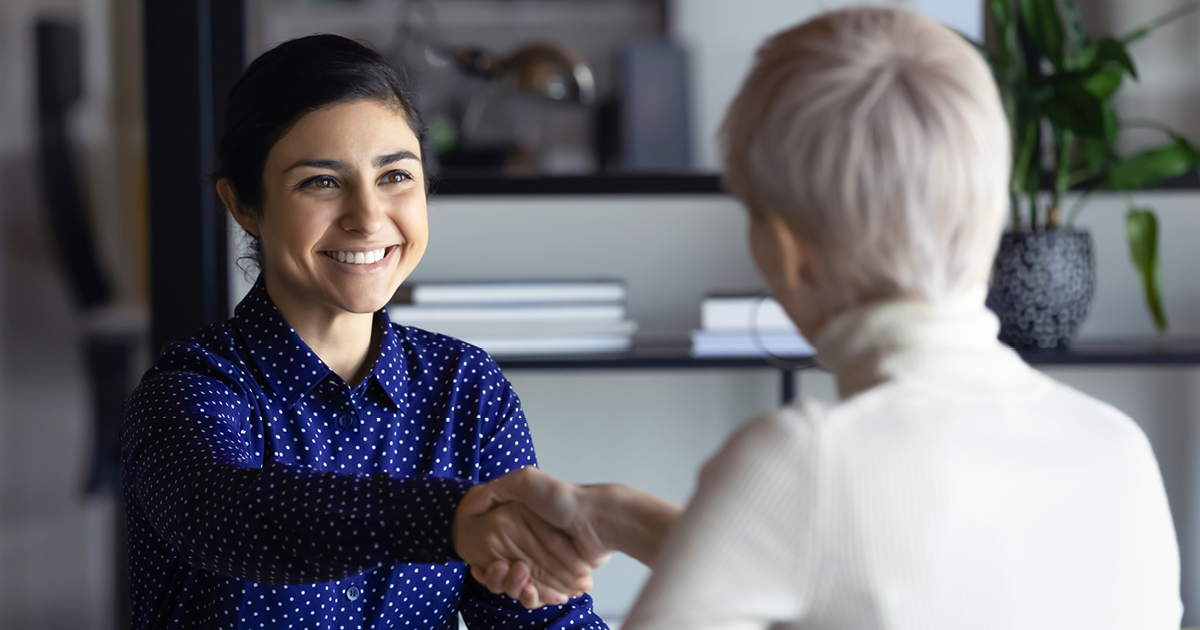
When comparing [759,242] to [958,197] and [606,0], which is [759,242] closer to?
[958,197]

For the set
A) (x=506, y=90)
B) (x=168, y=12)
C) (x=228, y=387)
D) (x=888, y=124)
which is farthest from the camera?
(x=506, y=90)

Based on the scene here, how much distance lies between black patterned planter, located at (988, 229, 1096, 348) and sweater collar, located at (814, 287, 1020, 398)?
4.43ft

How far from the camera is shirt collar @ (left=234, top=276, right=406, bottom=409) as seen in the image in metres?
1.21

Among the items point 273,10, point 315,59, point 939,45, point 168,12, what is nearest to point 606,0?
point 273,10

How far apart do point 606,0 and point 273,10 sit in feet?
4.74

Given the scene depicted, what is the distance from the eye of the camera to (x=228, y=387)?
116 centimetres

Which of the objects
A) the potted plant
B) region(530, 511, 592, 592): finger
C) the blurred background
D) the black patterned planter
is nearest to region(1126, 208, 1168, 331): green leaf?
the potted plant

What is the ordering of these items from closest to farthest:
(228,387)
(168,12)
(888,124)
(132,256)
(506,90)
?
(888,124) → (228,387) → (168,12) → (132,256) → (506,90)

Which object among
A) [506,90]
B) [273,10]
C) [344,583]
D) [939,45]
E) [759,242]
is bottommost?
[344,583]

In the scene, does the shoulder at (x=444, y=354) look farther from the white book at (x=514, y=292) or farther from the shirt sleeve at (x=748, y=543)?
the shirt sleeve at (x=748, y=543)

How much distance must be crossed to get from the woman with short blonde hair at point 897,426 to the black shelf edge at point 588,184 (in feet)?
4.96

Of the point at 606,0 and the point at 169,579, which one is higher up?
the point at 606,0

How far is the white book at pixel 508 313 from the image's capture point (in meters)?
1.99

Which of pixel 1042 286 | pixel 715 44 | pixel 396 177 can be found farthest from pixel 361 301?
pixel 715 44
